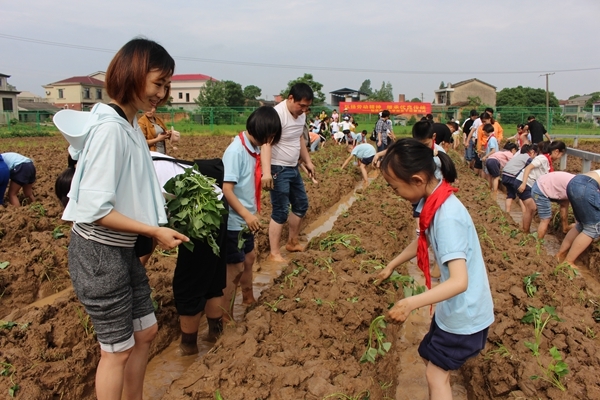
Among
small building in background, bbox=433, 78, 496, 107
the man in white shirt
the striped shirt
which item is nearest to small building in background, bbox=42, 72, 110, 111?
small building in background, bbox=433, 78, 496, 107

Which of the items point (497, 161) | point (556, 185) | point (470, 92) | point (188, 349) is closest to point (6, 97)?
point (497, 161)

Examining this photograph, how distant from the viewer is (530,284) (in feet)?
14.2

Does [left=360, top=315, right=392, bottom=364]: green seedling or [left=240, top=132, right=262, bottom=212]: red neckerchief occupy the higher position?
[left=240, top=132, right=262, bottom=212]: red neckerchief

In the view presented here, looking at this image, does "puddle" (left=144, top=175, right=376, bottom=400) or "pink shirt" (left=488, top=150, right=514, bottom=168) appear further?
"pink shirt" (left=488, top=150, right=514, bottom=168)

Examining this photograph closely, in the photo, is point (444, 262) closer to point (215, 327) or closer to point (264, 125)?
point (264, 125)

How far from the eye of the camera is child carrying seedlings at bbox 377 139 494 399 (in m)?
2.27

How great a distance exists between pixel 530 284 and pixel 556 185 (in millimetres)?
2420

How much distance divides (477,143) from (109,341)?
38.6 ft

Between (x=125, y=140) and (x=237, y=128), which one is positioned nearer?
(x=125, y=140)

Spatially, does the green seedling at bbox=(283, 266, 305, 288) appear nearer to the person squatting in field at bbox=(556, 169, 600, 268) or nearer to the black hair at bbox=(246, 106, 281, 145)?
the black hair at bbox=(246, 106, 281, 145)

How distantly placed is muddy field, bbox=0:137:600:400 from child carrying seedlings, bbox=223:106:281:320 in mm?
391

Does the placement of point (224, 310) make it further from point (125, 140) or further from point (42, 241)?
point (42, 241)

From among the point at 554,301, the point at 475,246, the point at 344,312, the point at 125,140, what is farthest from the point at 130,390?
the point at 554,301

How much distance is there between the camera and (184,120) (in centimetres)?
3528
